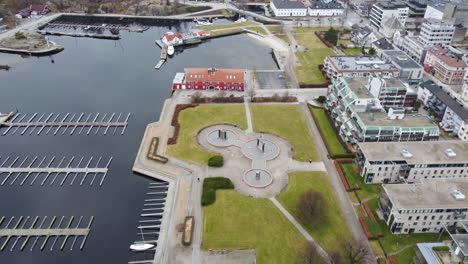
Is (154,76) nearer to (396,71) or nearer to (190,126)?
(190,126)

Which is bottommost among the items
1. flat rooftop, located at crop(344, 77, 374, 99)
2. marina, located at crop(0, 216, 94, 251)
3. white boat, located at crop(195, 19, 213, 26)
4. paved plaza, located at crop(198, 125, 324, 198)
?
marina, located at crop(0, 216, 94, 251)

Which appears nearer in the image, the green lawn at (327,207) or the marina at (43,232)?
the green lawn at (327,207)

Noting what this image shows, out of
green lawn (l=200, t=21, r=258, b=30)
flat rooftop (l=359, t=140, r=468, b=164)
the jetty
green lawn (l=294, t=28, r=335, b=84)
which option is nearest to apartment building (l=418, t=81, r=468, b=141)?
flat rooftop (l=359, t=140, r=468, b=164)

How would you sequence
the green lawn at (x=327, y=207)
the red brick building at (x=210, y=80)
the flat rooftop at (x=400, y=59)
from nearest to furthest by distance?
the green lawn at (x=327, y=207) < the red brick building at (x=210, y=80) < the flat rooftop at (x=400, y=59)

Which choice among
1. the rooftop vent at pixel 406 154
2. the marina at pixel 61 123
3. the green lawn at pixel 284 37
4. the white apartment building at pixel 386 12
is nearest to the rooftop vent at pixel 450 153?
the rooftop vent at pixel 406 154

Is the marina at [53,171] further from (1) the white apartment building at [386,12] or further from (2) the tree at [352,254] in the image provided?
(1) the white apartment building at [386,12]

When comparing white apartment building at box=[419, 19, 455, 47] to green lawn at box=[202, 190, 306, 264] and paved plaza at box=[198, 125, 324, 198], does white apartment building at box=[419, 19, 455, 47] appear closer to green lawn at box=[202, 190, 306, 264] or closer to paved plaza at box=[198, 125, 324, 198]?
paved plaza at box=[198, 125, 324, 198]
